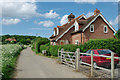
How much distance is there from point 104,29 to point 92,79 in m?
21.4

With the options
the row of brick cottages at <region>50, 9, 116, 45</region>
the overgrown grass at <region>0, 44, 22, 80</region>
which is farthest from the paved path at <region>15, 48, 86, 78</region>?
the row of brick cottages at <region>50, 9, 116, 45</region>

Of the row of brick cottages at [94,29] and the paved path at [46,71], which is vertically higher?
the row of brick cottages at [94,29]

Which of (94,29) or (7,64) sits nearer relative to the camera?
(7,64)

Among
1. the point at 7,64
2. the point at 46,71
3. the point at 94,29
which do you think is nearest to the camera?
the point at 7,64

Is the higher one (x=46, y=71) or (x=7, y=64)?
(x=7, y=64)

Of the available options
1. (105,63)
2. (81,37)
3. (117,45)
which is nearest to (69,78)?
(105,63)

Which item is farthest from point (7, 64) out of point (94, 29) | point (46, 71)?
point (94, 29)

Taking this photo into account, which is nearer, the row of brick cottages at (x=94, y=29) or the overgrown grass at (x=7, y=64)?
the overgrown grass at (x=7, y=64)

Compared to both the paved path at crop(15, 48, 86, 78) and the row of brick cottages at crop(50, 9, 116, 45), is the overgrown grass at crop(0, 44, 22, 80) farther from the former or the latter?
the row of brick cottages at crop(50, 9, 116, 45)

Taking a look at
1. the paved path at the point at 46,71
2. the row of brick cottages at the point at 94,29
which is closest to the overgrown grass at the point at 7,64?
the paved path at the point at 46,71

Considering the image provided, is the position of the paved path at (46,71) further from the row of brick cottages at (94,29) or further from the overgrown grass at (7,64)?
the row of brick cottages at (94,29)

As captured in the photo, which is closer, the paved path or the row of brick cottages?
the paved path

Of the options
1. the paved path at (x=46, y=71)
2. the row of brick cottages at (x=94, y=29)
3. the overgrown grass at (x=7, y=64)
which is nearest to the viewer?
the overgrown grass at (x=7, y=64)

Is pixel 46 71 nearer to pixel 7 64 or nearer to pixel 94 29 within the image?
pixel 7 64
